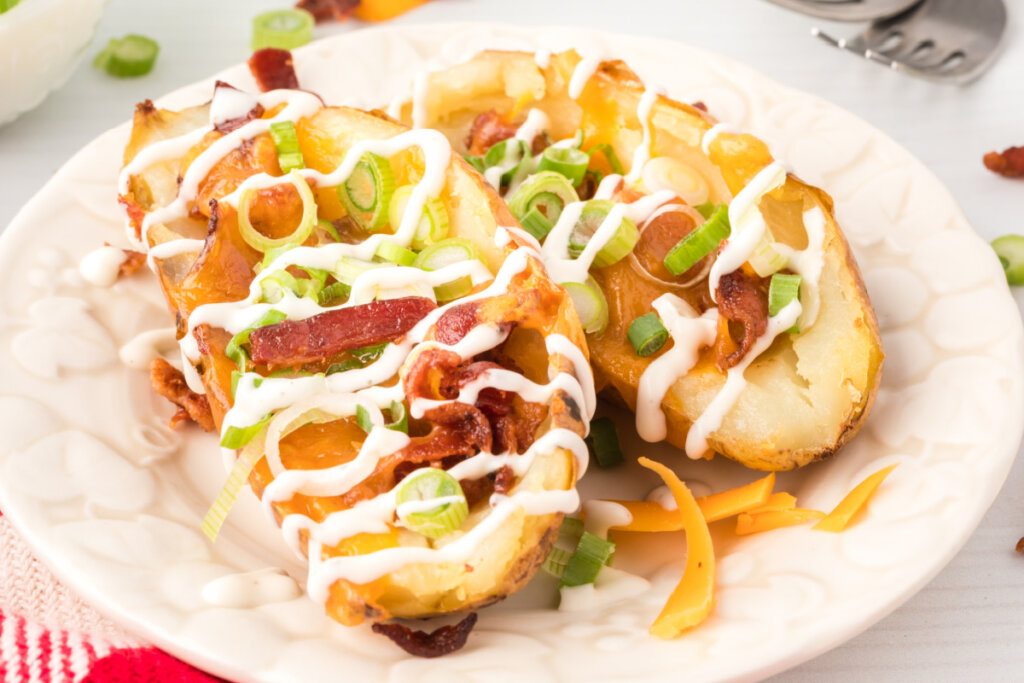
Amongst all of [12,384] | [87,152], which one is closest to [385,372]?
[12,384]

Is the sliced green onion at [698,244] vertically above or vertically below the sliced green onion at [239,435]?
above

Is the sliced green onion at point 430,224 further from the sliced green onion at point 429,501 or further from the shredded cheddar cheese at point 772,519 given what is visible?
the shredded cheddar cheese at point 772,519

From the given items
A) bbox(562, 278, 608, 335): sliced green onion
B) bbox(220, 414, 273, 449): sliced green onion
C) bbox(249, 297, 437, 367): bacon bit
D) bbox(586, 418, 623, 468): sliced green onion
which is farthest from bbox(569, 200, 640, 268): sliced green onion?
bbox(220, 414, 273, 449): sliced green onion

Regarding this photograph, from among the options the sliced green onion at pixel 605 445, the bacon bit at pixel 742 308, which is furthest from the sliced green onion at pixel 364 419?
the bacon bit at pixel 742 308

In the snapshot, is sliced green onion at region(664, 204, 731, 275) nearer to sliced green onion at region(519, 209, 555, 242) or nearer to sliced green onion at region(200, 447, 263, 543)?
sliced green onion at region(519, 209, 555, 242)

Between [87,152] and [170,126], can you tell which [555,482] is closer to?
[170,126]

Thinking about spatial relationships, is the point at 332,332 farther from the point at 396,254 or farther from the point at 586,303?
the point at 586,303
